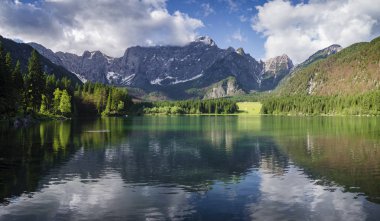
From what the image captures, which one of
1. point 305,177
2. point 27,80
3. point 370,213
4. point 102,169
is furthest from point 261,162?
point 27,80

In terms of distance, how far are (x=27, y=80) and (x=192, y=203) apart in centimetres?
14225

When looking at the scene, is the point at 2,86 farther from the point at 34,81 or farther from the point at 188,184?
the point at 188,184

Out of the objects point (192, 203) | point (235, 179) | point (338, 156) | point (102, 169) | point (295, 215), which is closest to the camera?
point (295, 215)

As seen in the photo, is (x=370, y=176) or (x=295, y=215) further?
(x=370, y=176)

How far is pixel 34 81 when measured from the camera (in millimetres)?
160375

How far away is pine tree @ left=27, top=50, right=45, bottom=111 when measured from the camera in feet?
523

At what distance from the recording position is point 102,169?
166 ft

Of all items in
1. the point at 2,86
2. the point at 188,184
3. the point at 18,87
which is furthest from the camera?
the point at 18,87

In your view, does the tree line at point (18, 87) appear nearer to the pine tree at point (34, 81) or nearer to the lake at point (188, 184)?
the pine tree at point (34, 81)

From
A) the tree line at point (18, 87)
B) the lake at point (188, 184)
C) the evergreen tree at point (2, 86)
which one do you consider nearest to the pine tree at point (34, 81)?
the tree line at point (18, 87)

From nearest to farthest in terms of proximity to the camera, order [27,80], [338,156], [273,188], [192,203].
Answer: [192,203] → [273,188] → [338,156] → [27,80]

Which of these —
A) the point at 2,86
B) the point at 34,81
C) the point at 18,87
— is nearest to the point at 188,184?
the point at 2,86

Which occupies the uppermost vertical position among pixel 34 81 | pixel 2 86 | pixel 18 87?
pixel 34 81

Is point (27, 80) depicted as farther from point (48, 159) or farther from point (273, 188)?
point (273, 188)
